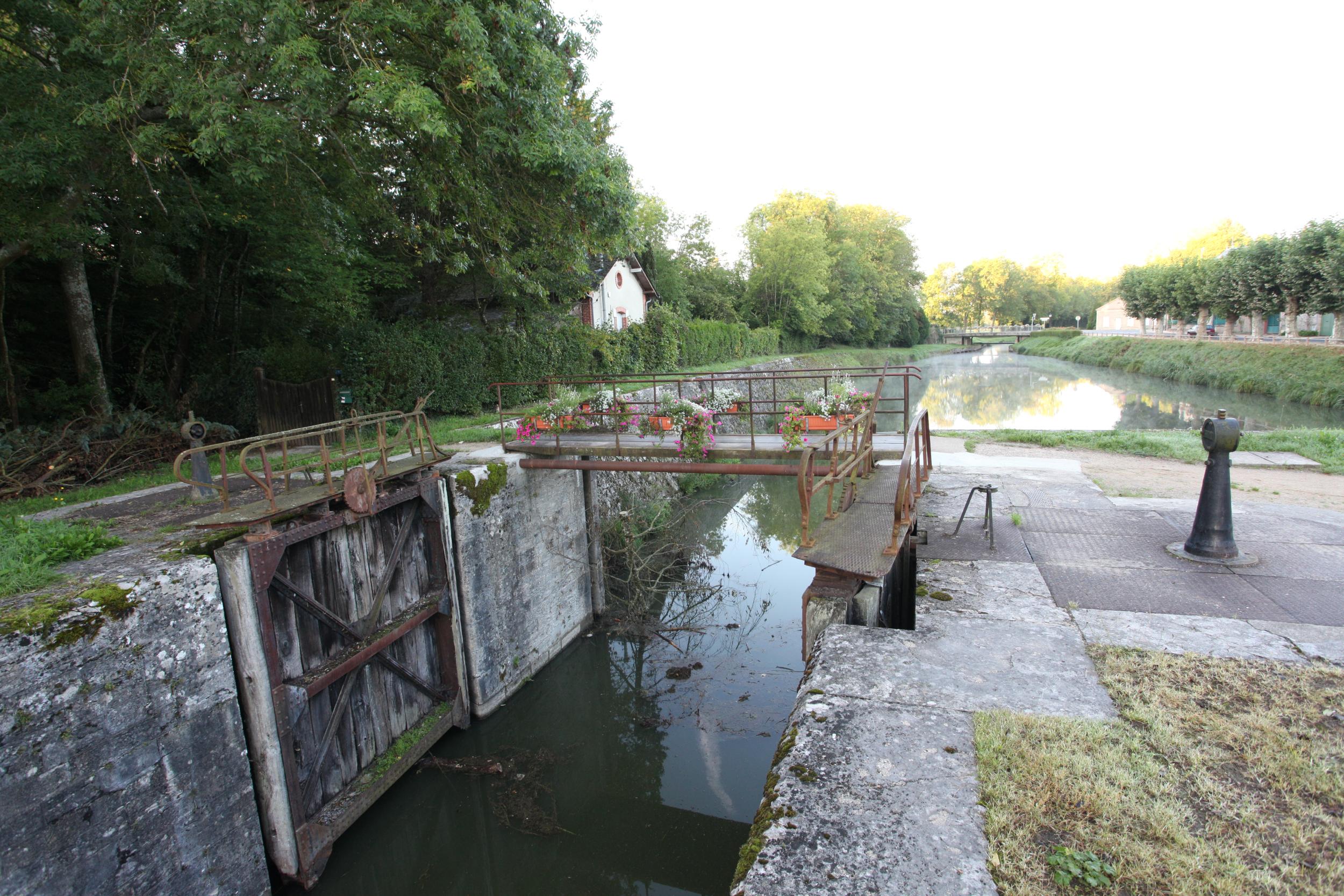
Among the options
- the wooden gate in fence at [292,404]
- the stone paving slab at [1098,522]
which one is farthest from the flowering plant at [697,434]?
the wooden gate in fence at [292,404]

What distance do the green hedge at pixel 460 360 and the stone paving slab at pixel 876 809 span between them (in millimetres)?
9585

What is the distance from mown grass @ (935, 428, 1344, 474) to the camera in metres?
13.5

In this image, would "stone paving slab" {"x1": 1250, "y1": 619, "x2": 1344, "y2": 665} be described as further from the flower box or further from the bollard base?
the flower box

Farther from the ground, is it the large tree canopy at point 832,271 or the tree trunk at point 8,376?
the large tree canopy at point 832,271

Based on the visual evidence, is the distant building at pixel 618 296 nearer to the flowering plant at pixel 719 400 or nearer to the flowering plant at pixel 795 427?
the flowering plant at pixel 719 400

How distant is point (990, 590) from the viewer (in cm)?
599

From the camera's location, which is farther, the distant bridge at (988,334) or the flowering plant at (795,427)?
the distant bridge at (988,334)

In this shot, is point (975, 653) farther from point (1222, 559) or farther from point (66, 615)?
point (66, 615)

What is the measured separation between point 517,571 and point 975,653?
5989 mm

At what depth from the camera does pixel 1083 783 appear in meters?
3.29

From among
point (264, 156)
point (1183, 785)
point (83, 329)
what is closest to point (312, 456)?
point (264, 156)

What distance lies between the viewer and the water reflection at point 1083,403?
81.2ft

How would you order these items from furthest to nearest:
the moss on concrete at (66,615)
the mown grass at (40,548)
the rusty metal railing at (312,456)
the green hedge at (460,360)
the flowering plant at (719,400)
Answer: the green hedge at (460,360)
the flowering plant at (719,400)
the rusty metal railing at (312,456)
the mown grass at (40,548)
the moss on concrete at (66,615)

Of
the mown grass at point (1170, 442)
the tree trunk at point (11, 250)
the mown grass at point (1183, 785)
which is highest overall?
the tree trunk at point (11, 250)
